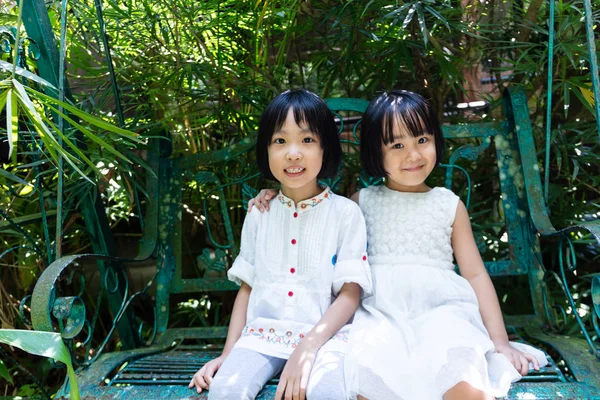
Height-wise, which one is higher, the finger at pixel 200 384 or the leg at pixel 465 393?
the leg at pixel 465 393

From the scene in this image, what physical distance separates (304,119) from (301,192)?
0.25 m

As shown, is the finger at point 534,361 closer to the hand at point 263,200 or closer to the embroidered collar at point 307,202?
the embroidered collar at point 307,202

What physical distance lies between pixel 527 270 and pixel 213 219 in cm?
146

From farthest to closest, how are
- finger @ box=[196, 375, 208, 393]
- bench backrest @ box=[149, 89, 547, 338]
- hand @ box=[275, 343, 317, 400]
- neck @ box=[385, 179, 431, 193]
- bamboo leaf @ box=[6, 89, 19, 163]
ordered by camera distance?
bench backrest @ box=[149, 89, 547, 338]
neck @ box=[385, 179, 431, 193]
finger @ box=[196, 375, 208, 393]
hand @ box=[275, 343, 317, 400]
bamboo leaf @ box=[6, 89, 19, 163]

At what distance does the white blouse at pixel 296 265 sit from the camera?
1706 millimetres

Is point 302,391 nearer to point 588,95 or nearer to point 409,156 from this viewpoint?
point 409,156

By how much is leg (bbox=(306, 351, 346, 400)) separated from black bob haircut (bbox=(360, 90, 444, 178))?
25.5 inches

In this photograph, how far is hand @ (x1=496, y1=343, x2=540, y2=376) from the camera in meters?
1.61

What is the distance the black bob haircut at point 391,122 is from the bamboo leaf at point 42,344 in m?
1.07

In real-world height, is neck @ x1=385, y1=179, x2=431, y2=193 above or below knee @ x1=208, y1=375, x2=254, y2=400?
above

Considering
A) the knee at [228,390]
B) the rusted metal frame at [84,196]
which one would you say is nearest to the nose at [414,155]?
the knee at [228,390]

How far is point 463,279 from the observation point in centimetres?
181

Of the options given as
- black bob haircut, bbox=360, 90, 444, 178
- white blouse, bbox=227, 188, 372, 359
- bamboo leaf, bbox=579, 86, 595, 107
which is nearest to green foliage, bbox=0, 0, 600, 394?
bamboo leaf, bbox=579, 86, 595, 107

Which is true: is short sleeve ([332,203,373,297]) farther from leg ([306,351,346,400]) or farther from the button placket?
leg ([306,351,346,400])
